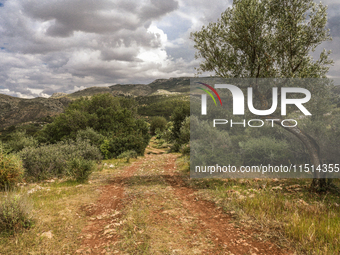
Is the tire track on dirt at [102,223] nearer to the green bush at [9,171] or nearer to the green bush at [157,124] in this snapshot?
the green bush at [9,171]

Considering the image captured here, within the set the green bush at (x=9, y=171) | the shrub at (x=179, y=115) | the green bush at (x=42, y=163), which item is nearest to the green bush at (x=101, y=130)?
the shrub at (x=179, y=115)

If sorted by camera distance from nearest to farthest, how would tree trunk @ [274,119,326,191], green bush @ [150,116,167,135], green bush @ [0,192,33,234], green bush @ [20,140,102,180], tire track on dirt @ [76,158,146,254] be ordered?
tire track on dirt @ [76,158,146,254], green bush @ [0,192,33,234], tree trunk @ [274,119,326,191], green bush @ [20,140,102,180], green bush @ [150,116,167,135]

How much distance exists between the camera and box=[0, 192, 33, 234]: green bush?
450 cm

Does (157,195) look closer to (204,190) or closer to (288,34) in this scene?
(204,190)

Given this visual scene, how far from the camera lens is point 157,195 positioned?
7988 millimetres

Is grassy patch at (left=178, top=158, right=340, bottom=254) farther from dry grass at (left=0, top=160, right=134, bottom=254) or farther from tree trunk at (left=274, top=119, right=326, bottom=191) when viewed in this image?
dry grass at (left=0, top=160, right=134, bottom=254)

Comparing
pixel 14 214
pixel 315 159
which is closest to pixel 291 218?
pixel 315 159

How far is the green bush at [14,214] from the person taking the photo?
4.50 meters

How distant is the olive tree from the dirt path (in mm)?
6681

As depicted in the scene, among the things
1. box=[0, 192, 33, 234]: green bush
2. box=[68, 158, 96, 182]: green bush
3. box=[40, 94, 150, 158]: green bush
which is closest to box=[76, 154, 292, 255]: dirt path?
box=[0, 192, 33, 234]: green bush

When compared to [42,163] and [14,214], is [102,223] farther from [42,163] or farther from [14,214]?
[42,163]

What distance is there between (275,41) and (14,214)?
41.9 feet

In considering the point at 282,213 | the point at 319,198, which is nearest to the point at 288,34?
the point at 319,198

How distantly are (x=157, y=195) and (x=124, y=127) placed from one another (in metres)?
25.4
